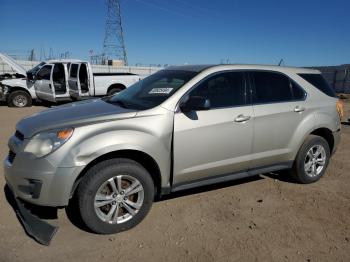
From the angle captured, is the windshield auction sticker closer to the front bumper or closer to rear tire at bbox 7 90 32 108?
the front bumper

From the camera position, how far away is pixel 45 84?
14.2m

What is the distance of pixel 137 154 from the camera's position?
12.5 feet

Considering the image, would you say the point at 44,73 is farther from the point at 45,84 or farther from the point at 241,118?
the point at 241,118

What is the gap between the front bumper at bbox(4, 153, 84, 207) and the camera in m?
3.36

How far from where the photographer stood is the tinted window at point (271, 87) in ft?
15.5

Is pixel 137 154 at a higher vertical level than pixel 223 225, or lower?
higher

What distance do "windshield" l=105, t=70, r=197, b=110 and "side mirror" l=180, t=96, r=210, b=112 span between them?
0.23 m

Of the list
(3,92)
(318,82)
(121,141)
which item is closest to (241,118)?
(121,141)

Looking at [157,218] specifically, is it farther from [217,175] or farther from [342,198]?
[342,198]

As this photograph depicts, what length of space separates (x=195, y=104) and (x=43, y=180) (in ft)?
5.74

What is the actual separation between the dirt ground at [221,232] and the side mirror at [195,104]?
1.27 meters

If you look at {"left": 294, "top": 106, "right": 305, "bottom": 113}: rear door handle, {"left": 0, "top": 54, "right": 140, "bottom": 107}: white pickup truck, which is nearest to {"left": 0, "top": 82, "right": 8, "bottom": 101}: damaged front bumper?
{"left": 0, "top": 54, "right": 140, "bottom": 107}: white pickup truck

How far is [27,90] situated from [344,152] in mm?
12058

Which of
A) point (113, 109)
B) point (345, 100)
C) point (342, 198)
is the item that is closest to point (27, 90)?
point (113, 109)
